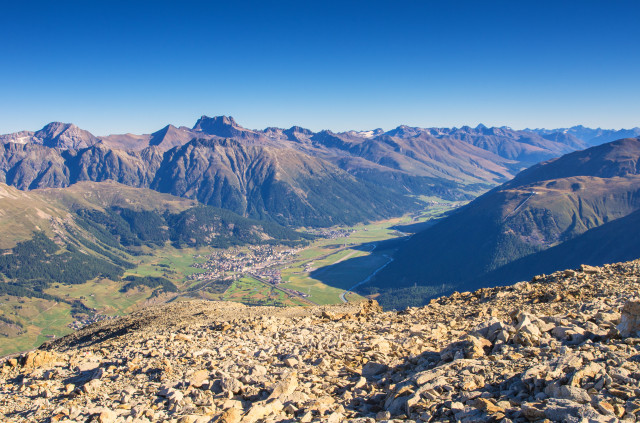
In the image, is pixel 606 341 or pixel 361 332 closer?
pixel 606 341

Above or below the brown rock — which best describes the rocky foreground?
below

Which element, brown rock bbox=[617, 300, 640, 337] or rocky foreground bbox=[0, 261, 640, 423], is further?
brown rock bbox=[617, 300, 640, 337]

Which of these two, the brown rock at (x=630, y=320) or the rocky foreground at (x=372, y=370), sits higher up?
the brown rock at (x=630, y=320)

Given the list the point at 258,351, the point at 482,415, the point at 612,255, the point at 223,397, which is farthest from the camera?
the point at 612,255

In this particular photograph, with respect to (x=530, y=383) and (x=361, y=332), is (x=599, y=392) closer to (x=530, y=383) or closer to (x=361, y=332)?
(x=530, y=383)

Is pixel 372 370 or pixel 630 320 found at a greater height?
pixel 630 320

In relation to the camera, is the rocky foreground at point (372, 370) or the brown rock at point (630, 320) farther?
the brown rock at point (630, 320)

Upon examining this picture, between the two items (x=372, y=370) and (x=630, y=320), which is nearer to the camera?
(x=630, y=320)

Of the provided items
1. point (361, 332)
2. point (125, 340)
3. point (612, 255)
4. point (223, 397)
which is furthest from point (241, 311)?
point (612, 255)
